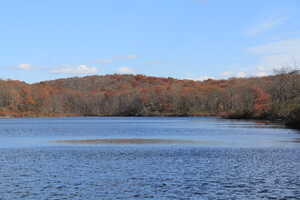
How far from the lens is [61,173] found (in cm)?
2961

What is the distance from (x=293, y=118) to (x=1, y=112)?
140011 mm

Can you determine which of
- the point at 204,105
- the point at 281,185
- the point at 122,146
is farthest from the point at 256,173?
the point at 204,105

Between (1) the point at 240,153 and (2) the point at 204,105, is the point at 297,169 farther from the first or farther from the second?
(2) the point at 204,105

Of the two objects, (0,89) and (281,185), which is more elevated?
(0,89)

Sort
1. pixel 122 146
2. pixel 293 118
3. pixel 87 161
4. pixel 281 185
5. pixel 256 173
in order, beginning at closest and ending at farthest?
pixel 281 185, pixel 256 173, pixel 87 161, pixel 122 146, pixel 293 118

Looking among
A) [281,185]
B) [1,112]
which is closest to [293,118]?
[281,185]

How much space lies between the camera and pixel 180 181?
26453 millimetres

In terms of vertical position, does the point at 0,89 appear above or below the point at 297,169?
above

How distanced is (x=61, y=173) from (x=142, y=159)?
27.7ft

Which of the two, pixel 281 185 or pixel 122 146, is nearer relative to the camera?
pixel 281 185

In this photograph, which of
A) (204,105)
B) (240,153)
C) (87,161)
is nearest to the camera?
(87,161)

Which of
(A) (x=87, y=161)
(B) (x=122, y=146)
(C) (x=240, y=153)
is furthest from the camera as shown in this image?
(B) (x=122, y=146)

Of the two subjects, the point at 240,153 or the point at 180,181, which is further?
the point at 240,153

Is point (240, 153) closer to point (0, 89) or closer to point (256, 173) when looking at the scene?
point (256, 173)
